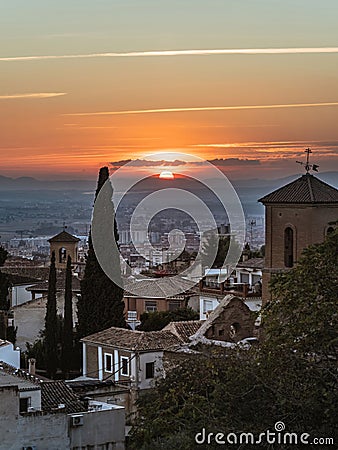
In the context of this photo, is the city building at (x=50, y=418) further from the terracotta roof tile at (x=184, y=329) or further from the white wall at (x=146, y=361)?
the terracotta roof tile at (x=184, y=329)

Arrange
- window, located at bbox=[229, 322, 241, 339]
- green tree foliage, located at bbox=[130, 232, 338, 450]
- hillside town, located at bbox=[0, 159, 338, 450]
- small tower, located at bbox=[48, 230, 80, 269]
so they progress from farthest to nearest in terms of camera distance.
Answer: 1. small tower, located at bbox=[48, 230, 80, 269]
2. window, located at bbox=[229, 322, 241, 339]
3. hillside town, located at bbox=[0, 159, 338, 450]
4. green tree foliage, located at bbox=[130, 232, 338, 450]

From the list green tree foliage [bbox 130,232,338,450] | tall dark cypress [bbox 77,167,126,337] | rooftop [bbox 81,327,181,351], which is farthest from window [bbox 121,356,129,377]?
green tree foliage [bbox 130,232,338,450]

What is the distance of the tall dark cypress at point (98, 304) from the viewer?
36.4 meters

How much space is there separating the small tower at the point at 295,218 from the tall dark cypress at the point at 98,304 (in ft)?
24.6

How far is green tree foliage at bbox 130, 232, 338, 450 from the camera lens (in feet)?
52.9

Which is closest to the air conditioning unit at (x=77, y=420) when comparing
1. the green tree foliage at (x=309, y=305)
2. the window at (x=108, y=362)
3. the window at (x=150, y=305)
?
the green tree foliage at (x=309, y=305)

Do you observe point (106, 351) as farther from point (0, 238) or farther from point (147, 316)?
point (0, 238)

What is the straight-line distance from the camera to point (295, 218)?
30547 millimetres

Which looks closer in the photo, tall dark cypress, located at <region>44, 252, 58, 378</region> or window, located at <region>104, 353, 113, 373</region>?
window, located at <region>104, 353, 113, 373</region>

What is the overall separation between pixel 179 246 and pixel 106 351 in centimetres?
3114

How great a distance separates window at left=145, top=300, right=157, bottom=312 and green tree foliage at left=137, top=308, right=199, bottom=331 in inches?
146

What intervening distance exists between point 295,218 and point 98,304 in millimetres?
9012

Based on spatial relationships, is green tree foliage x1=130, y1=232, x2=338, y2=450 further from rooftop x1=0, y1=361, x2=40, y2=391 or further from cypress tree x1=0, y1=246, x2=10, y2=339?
cypress tree x1=0, y1=246, x2=10, y2=339

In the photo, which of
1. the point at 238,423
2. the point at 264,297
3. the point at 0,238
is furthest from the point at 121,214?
the point at 0,238
